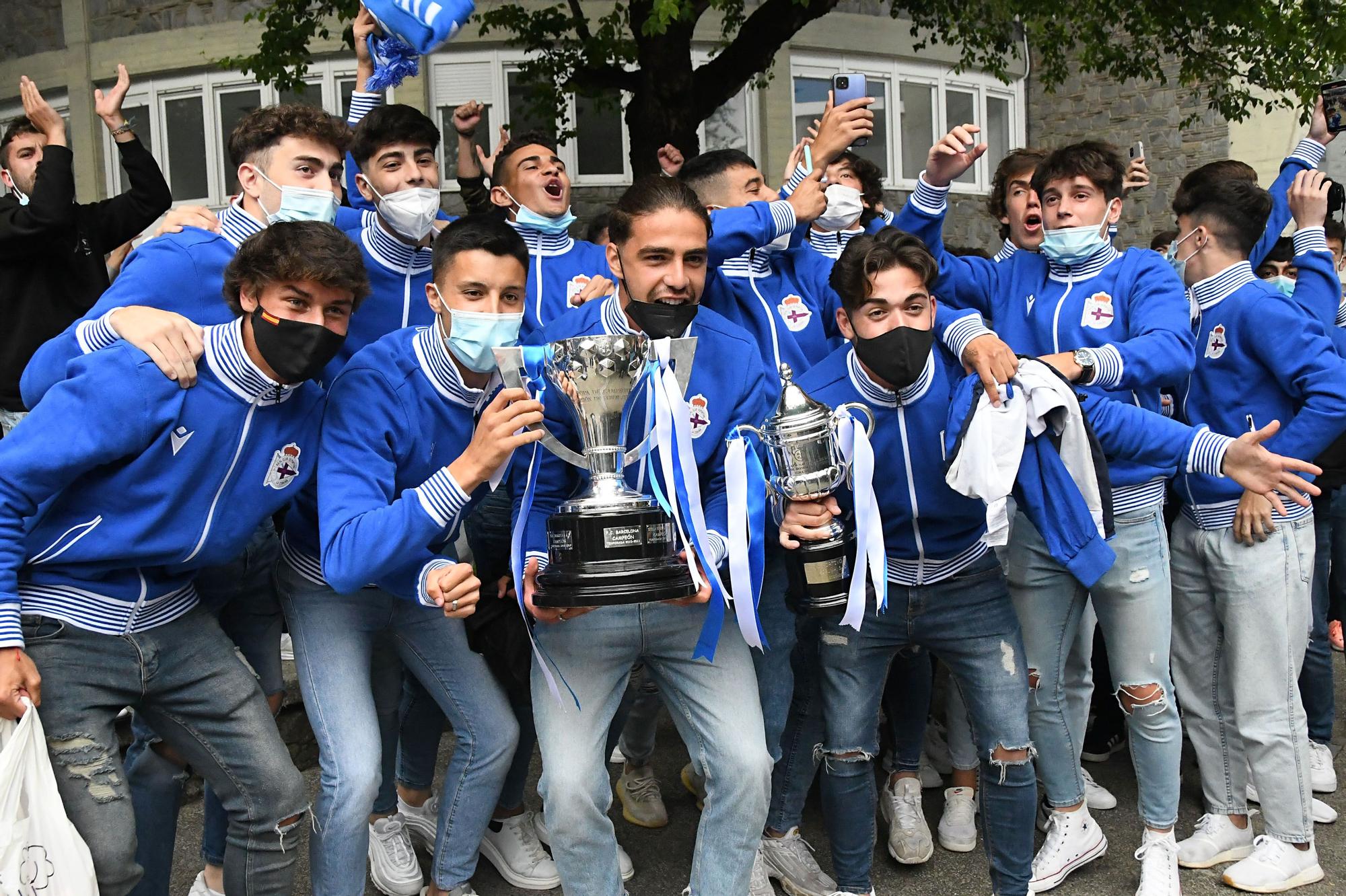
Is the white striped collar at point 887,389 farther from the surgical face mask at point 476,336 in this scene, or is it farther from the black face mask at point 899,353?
the surgical face mask at point 476,336

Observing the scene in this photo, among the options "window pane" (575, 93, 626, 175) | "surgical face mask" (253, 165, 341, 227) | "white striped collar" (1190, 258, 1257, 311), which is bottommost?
"white striped collar" (1190, 258, 1257, 311)

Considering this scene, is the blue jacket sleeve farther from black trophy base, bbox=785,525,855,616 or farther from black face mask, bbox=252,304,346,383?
black trophy base, bbox=785,525,855,616

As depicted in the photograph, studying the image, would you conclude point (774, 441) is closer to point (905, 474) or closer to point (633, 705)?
point (905, 474)

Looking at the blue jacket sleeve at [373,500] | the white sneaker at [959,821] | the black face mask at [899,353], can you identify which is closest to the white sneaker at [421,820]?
the blue jacket sleeve at [373,500]

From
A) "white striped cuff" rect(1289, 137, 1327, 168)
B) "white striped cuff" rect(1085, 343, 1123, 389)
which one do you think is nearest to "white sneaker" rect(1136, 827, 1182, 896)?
"white striped cuff" rect(1085, 343, 1123, 389)

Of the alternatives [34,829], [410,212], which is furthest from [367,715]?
[410,212]

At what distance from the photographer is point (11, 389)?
541cm

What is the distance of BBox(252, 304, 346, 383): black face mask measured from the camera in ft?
10.8

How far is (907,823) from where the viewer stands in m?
4.67

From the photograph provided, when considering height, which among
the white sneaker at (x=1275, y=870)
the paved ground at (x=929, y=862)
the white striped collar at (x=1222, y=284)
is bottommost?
the paved ground at (x=929, y=862)

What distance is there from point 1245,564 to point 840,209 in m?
2.05

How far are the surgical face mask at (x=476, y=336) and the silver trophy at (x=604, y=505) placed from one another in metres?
0.23

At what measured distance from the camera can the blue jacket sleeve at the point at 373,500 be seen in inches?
128

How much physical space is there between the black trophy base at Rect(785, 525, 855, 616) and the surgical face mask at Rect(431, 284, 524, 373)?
3.50ft
